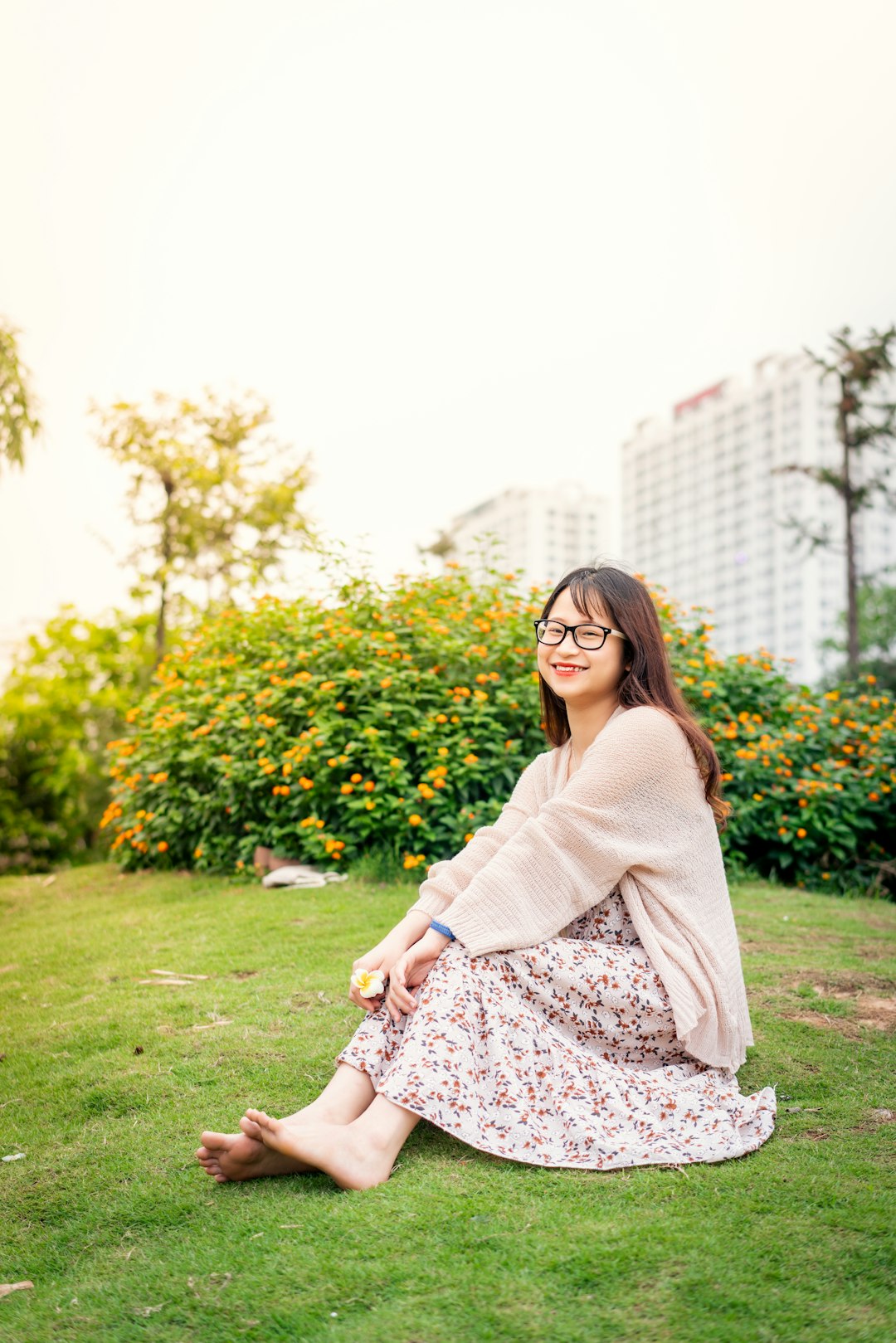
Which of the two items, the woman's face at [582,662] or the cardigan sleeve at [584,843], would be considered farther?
the woman's face at [582,662]

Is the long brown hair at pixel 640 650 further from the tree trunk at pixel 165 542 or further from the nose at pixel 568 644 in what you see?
the tree trunk at pixel 165 542

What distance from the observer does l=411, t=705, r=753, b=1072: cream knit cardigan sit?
7.76 feet

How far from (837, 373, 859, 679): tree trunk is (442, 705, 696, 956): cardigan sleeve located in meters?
12.9

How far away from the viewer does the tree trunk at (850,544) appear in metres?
14.7

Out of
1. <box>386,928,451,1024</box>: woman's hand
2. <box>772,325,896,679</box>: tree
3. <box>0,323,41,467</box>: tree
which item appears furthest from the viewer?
<box>772,325,896,679</box>: tree

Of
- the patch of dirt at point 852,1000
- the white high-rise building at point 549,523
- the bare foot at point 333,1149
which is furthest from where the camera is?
the white high-rise building at point 549,523

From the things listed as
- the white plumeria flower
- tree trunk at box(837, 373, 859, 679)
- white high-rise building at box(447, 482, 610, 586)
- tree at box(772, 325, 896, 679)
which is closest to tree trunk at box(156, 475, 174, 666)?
tree at box(772, 325, 896, 679)

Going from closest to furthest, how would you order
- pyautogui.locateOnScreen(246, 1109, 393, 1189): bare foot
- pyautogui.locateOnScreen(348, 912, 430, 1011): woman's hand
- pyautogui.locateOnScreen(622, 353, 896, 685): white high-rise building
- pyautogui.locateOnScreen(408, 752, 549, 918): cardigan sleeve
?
pyautogui.locateOnScreen(246, 1109, 393, 1189): bare foot < pyautogui.locateOnScreen(348, 912, 430, 1011): woman's hand < pyautogui.locateOnScreen(408, 752, 549, 918): cardigan sleeve < pyautogui.locateOnScreen(622, 353, 896, 685): white high-rise building

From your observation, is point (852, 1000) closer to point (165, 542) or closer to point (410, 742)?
point (410, 742)

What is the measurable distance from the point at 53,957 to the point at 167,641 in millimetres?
8706

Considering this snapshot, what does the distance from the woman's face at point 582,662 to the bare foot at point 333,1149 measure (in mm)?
1148

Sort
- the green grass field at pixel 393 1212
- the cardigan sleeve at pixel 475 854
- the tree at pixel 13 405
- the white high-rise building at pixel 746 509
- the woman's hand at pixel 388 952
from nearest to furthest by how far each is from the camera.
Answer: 1. the green grass field at pixel 393 1212
2. the woman's hand at pixel 388 952
3. the cardigan sleeve at pixel 475 854
4. the tree at pixel 13 405
5. the white high-rise building at pixel 746 509

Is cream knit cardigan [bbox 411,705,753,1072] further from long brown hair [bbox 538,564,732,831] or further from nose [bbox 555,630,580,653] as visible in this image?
nose [bbox 555,630,580,653]

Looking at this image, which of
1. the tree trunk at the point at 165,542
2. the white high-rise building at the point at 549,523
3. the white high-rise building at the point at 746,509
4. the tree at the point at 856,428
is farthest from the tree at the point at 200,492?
the white high-rise building at the point at 549,523
